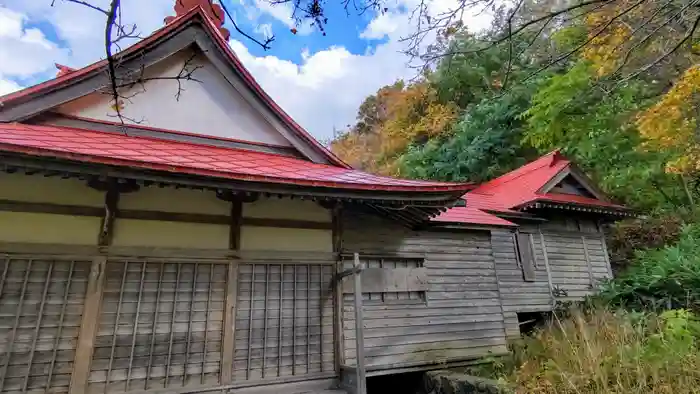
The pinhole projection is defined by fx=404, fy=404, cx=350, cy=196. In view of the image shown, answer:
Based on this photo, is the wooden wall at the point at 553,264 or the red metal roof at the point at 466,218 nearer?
the red metal roof at the point at 466,218

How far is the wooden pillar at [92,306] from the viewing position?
14.1 ft

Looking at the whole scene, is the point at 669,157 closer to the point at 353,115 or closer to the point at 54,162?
the point at 54,162

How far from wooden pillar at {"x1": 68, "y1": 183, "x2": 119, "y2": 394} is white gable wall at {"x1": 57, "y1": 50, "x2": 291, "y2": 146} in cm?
163

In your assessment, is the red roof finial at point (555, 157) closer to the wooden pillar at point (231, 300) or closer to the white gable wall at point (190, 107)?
the white gable wall at point (190, 107)

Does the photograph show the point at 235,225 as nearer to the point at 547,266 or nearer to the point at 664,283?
the point at 547,266

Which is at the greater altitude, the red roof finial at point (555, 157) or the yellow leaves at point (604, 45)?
the yellow leaves at point (604, 45)

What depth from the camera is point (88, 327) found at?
4.43 metres

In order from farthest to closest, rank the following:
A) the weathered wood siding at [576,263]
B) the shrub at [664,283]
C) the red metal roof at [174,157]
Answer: the weathered wood siding at [576,263]
the shrub at [664,283]
the red metal roof at [174,157]

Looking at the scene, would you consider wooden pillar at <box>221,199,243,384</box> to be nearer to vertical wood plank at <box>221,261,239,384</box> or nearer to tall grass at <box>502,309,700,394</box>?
vertical wood plank at <box>221,261,239,384</box>

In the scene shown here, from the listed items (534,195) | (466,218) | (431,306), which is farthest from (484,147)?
(431,306)

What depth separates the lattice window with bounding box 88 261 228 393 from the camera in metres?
4.52

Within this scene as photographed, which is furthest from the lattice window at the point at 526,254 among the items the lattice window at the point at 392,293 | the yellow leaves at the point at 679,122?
the lattice window at the point at 392,293

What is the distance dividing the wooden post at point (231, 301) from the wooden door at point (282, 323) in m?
0.07

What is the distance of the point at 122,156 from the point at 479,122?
53.8 feet
